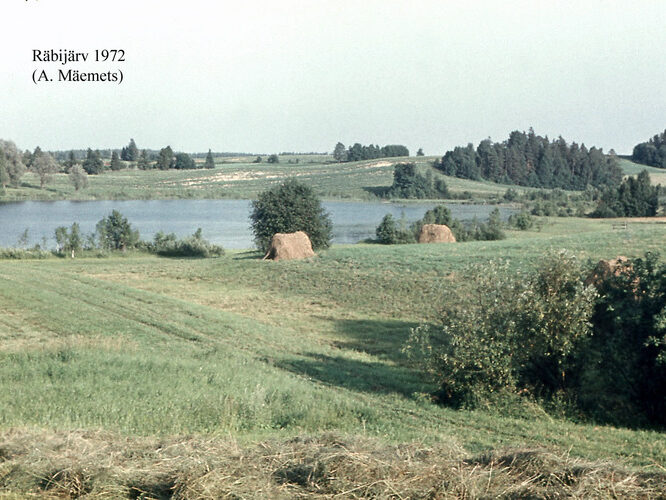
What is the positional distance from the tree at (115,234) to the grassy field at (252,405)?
15.9 m

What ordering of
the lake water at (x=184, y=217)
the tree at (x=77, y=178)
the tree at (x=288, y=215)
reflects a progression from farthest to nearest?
the tree at (x=77, y=178)
the lake water at (x=184, y=217)
the tree at (x=288, y=215)

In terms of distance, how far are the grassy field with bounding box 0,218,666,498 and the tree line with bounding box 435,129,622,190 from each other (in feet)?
355

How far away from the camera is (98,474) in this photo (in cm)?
442

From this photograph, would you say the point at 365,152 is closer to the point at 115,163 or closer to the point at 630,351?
the point at 115,163

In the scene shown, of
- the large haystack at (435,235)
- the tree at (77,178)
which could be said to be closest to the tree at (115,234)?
the large haystack at (435,235)

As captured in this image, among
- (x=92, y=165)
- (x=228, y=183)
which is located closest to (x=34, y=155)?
(x=92, y=165)

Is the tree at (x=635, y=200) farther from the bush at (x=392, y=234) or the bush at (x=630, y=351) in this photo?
the bush at (x=630, y=351)

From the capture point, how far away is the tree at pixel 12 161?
8794 cm

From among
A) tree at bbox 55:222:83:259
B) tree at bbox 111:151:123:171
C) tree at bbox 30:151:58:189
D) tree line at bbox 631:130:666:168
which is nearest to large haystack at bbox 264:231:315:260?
tree at bbox 55:222:83:259

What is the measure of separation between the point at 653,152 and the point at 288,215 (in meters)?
139

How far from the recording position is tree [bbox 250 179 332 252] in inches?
1590

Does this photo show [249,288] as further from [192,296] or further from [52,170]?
[52,170]

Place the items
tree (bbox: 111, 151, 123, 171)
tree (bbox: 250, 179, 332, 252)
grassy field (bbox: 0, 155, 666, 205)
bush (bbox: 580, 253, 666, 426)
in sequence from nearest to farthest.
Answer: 1. bush (bbox: 580, 253, 666, 426)
2. tree (bbox: 250, 179, 332, 252)
3. grassy field (bbox: 0, 155, 666, 205)
4. tree (bbox: 111, 151, 123, 171)

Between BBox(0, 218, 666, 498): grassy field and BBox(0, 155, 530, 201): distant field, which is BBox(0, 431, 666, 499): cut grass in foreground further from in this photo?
BBox(0, 155, 530, 201): distant field
